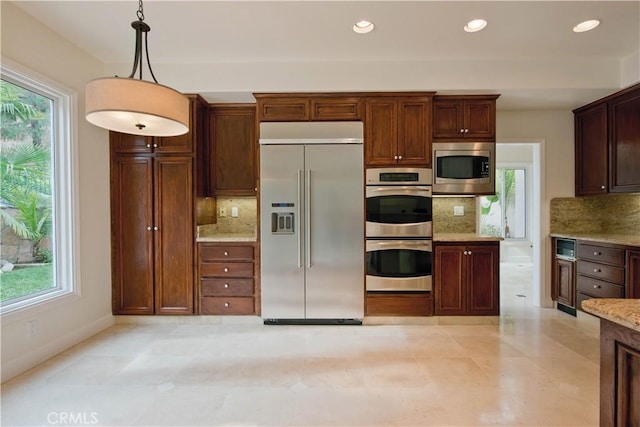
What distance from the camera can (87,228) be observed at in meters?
3.05

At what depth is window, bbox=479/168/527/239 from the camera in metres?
7.41

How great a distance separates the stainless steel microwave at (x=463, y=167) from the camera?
338 centimetres

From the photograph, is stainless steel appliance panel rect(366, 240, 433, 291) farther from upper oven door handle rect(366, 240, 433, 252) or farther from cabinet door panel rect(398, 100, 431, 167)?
cabinet door panel rect(398, 100, 431, 167)

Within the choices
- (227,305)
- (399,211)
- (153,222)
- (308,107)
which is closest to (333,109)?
(308,107)

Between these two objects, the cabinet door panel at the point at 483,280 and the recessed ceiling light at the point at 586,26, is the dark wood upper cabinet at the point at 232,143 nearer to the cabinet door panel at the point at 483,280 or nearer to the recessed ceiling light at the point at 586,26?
the cabinet door panel at the point at 483,280

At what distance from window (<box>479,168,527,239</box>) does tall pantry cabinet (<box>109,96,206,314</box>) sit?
262 inches

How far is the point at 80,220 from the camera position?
2971 millimetres

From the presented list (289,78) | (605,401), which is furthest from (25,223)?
(605,401)

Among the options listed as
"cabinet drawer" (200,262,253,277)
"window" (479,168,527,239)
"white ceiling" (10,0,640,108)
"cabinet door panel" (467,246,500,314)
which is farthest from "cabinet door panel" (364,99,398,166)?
"window" (479,168,527,239)

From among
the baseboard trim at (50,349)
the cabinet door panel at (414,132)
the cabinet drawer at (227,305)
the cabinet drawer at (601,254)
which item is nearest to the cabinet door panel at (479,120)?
the cabinet door panel at (414,132)

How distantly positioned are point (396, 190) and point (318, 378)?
6.48 feet

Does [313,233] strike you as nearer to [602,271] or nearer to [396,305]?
[396,305]

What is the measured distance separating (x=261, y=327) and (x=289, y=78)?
2654 mm

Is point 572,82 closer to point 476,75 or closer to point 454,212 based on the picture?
point 476,75
